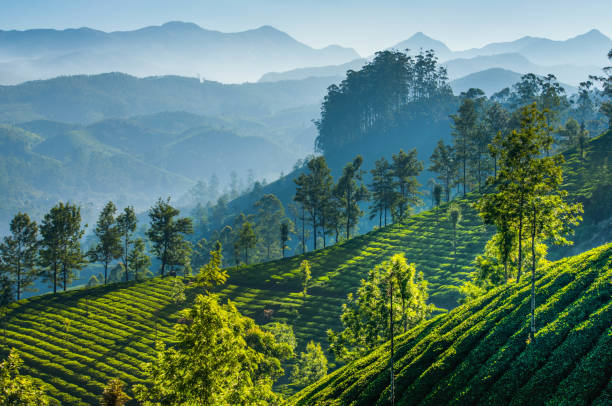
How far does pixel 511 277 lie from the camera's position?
4669cm

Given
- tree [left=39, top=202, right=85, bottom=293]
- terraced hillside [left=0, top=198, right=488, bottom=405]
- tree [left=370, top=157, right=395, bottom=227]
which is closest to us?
terraced hillside [left=0, top=198, right=488, bottom=405]

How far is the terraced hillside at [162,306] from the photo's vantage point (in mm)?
59344

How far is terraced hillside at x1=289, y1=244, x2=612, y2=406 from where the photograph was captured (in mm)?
21781

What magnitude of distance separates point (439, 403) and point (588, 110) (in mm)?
217869

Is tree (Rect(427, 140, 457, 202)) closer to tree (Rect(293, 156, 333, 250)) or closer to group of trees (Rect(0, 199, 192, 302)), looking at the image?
tree (Rect(293, 156, 333, 250))

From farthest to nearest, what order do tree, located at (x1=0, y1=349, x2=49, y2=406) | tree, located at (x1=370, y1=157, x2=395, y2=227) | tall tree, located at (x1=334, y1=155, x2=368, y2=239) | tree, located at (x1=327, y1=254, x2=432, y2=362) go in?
tall tree, located at (x1=334, y1=155, x2=368, y2=239) → tree, located at (x1=370, y1=157, x2=395, y2=227) → tree, located at (x1=327, y1=254, x2=432, y2=362) → tree, located at (x1=0, y1=349, x2=49, y2=406)

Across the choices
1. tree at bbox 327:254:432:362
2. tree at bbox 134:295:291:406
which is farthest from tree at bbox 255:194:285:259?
tree at bbox 134:295:291:406

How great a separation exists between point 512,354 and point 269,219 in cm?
13833

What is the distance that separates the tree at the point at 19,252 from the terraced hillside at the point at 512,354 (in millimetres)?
76118

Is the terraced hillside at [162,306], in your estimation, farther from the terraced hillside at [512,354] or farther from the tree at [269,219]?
the tree at [269,219]

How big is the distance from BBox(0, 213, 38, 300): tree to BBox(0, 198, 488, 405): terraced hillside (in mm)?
8959

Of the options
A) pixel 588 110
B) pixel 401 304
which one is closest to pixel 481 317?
pixel 401 304

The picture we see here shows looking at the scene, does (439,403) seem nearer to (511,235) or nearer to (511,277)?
(511,235)

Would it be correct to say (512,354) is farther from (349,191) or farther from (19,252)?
(19,252)
